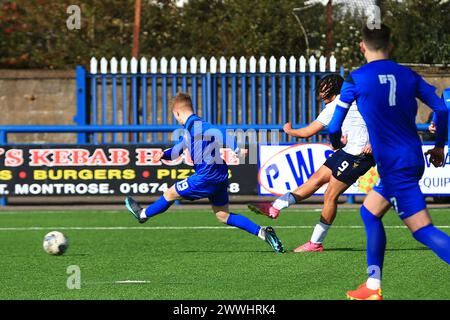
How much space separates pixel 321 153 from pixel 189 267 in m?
7.89

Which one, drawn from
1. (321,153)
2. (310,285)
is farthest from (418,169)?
(321,153)

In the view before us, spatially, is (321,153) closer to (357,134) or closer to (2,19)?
(357,134)

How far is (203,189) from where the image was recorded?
12094 mm

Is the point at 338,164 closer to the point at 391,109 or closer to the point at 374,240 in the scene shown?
the point at 374,240

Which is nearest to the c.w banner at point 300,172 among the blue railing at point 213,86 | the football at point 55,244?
the blue railing at point 213,86

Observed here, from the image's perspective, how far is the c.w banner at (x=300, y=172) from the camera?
1852 cm

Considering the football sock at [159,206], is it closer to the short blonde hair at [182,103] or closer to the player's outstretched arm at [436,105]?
the short blonde hair at [182,103]

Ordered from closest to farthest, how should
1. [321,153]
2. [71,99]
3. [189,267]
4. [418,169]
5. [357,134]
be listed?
[418,169], [189,267], [357,134], [321,153], [71,99]

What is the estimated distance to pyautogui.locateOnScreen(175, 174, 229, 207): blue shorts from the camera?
39.6ft

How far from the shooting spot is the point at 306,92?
23.6 meters

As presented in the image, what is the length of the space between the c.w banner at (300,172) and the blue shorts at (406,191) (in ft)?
34.0

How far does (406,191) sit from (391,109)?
56 cm

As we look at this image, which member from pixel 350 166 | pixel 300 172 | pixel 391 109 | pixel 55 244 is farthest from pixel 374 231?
pixel 300 172

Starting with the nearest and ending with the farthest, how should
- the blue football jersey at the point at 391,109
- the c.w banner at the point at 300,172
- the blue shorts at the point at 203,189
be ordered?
the blue football jersey at the point at 391,109 → the blue shorts at the point at 203,189 → the c.w banner at the point at 300,172
